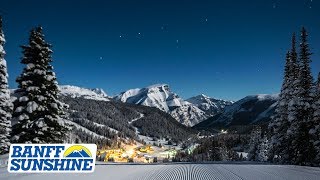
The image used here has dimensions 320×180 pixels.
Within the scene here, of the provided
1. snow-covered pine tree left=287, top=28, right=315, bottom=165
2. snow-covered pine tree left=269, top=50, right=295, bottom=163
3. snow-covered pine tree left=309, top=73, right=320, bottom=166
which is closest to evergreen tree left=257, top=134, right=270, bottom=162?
snow-covered pine tree left=269, top=50, right=295, bottom=163

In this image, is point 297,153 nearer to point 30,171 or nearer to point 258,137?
point 30,171

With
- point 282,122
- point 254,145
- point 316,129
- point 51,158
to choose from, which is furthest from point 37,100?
point 254,145

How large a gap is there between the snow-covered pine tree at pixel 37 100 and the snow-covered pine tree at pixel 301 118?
22.4 meters

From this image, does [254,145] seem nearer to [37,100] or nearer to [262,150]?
[262,150]

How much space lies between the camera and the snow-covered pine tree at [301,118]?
34375mm

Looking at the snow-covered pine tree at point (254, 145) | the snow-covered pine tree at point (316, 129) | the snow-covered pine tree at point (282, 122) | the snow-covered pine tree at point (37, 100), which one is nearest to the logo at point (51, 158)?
the snow-covered pine tree at point (37, 100)

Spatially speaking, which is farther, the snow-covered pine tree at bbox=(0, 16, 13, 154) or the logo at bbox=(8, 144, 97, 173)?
the snow-covered pine tree at bbox=(0, 16, 13, 154)

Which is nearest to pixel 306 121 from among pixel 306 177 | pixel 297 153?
pixel 297 153

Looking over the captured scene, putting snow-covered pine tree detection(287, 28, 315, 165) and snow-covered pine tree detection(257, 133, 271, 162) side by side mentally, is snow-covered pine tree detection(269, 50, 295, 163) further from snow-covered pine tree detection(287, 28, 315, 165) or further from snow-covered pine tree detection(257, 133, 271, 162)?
snow-covered pine tree detection(257, 133, 271, 162)

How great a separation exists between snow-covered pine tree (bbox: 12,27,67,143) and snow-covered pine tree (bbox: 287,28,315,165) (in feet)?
73.4

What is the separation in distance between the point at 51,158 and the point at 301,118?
Answer: 94.9ft

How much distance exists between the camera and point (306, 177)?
535 inches

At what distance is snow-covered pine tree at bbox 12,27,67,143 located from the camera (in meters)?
25.2

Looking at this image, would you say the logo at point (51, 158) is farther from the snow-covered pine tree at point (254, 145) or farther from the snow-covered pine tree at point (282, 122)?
the snow-covered pine tree at point (254, 145)
